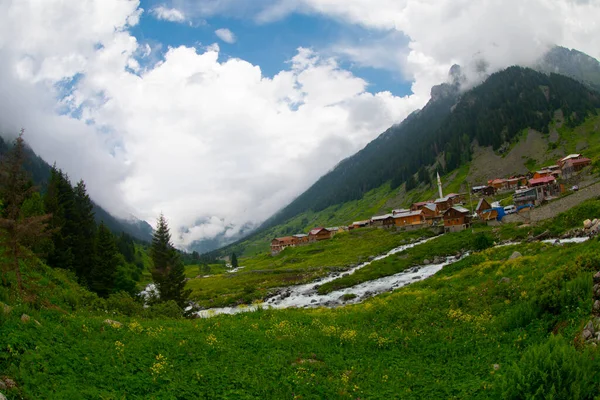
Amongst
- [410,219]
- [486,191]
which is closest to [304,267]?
[410,219]

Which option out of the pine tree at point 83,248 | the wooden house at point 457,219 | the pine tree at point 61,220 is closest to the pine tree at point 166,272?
the pine tree at point 83,248

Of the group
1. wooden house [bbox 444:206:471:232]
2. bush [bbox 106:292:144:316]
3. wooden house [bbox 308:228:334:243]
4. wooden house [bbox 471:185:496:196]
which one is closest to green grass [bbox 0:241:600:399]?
bush [bbox 106:292:144:316]

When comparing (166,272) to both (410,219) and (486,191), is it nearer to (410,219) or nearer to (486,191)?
(410,219)

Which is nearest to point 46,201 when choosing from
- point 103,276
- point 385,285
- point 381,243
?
point 103,276

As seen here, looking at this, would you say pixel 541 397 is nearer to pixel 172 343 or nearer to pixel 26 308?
pixel 172 343

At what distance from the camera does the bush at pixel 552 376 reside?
9.18m

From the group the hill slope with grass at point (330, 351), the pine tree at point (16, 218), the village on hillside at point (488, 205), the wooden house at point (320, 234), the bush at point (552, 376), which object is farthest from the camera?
the wooden house at point (320, 234)

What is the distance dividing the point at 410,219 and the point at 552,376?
439ft

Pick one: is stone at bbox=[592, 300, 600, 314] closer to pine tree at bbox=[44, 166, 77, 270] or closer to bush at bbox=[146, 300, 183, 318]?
bush at bbox=[146, 300, 183, 318]

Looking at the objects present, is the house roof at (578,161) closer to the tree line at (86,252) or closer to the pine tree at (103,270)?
the tree line at (86,252)

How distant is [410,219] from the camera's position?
13800 cm

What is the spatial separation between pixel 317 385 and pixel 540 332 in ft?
34.1

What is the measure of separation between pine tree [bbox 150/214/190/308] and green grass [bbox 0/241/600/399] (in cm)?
2845

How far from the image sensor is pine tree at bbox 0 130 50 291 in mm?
20109
